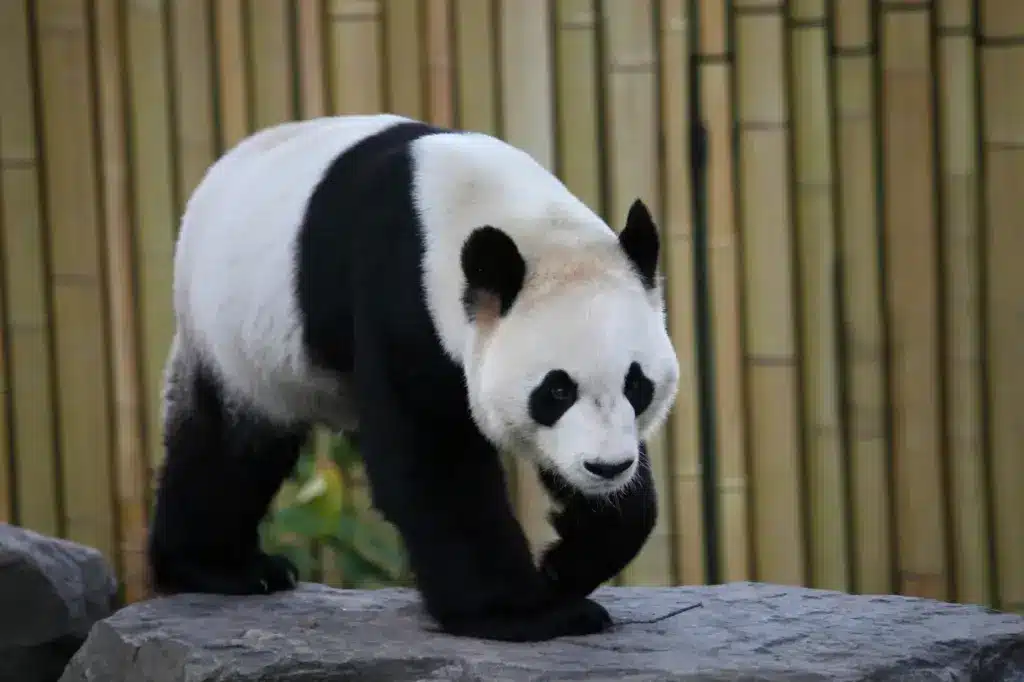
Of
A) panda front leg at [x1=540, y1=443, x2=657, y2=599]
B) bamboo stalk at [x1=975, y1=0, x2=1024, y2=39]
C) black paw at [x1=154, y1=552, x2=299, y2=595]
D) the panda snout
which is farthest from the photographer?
bamboo stalk at [x1=975, y1=0, x2=1024, y2=39]

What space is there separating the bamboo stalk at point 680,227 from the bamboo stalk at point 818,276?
0.99ft

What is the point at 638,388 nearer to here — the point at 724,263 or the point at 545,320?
the point at 545,320

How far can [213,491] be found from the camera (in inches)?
150

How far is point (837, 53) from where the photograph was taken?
15.1ft

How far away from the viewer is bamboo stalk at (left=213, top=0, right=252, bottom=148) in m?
4.70

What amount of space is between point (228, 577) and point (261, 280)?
2.52 ft

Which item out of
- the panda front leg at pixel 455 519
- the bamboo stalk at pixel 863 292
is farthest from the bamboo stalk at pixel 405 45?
the panda front leg at pixel 455 519

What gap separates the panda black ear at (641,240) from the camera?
10.2 ft

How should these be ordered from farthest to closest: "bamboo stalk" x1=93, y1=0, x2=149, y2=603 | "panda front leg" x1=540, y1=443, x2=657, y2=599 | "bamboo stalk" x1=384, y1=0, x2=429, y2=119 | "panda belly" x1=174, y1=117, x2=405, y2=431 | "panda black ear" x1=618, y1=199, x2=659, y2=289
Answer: "bamboo stalk" x1=93, y1=0, x2=149, y2=603 → "bamboo stalk" x1=384, y1=0, x2=429, y2=119 → "panda belly" x1=174, y1=117, x2=405, y2=431 → "panda front leg" x1=540, y1=443, x2=657, y2=599 → "panda black ear" x1=618, y1=199, x2=659, y2=289

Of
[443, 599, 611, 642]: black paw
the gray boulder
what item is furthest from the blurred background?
[443, 599, 611, 642]: black paw

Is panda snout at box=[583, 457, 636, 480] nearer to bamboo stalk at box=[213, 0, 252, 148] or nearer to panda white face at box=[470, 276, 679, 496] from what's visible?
panda white face at box=[470, 276, 679, 496]

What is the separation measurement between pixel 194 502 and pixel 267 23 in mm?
1525

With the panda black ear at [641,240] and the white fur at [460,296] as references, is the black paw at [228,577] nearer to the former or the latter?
the white fur at [460,296]

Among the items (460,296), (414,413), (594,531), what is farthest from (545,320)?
(594,531)
